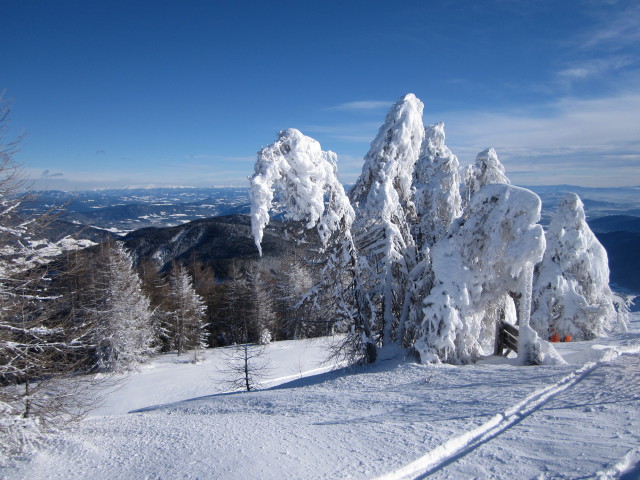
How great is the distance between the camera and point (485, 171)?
15797 mm

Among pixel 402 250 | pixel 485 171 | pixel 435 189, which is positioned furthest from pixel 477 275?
pixel 485 171

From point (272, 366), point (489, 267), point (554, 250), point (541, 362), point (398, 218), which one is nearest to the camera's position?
point (541, 362)

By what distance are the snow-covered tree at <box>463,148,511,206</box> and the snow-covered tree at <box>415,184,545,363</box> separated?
22.8ft

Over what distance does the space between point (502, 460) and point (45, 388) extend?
684 cm

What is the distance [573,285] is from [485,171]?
5.83 meters

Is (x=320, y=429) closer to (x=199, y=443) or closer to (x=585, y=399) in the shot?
(x=199, y=443)

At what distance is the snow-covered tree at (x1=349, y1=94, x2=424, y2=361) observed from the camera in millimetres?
10781

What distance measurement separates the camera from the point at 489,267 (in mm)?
9320

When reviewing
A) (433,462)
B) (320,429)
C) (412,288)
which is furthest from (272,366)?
(433,462)

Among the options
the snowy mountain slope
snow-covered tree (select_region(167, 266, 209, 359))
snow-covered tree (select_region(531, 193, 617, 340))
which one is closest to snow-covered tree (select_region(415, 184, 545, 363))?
snow-covered tree (select_region(531, 193, 617, 340))

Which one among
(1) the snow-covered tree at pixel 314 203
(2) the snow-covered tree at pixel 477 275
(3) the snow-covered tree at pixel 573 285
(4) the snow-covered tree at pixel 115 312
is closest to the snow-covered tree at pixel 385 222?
(1) the snow-covered tree at pixel 314 203

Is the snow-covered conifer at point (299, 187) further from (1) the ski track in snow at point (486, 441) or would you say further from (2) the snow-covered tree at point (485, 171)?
(2) the snow-covered tree at point (485, 171)

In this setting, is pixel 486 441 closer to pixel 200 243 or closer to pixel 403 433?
pixel 403 433

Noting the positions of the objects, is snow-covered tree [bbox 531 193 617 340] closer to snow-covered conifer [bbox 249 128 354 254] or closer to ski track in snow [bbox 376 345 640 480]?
ski track in snow [bbox 376 345 640 480]
